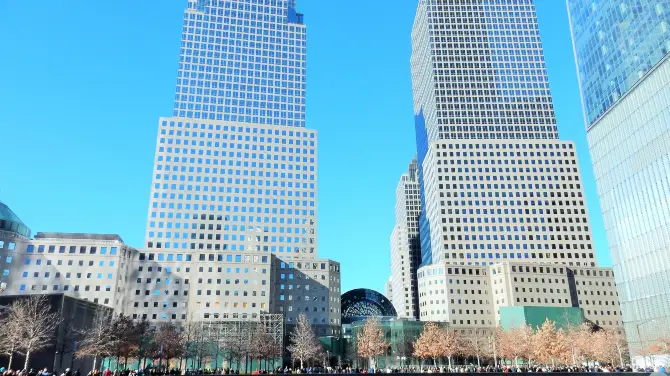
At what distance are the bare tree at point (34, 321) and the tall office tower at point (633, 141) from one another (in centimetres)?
10816

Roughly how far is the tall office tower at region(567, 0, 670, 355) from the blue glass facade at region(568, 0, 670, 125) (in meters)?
0.20

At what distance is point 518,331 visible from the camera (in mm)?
134250

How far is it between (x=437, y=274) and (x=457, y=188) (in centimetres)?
3534

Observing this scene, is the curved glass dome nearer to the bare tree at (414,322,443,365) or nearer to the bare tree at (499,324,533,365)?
the bare tree at (414,322,443,365)

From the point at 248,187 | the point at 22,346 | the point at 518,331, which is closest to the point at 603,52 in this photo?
the point at 518,331

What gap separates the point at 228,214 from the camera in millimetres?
173125

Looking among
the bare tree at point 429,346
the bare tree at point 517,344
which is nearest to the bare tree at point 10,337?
the bare tree at point 429,346

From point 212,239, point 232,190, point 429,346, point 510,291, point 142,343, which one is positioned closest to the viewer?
point 142,343

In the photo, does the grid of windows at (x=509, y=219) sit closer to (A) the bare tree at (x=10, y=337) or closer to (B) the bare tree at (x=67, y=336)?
(B) the bare tree at (x=67, y=336)

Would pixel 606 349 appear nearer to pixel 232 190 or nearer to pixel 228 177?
pixel 232 190

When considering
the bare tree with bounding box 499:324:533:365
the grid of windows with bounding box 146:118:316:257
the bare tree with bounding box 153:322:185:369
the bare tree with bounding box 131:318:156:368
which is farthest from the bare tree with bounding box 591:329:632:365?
the bare tree with bounding box 131:318:156:368

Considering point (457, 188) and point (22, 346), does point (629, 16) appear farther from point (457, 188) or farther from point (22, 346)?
point (22, 346)

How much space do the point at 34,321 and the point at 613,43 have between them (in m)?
124

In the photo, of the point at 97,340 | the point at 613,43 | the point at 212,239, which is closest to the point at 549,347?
the point at 613,43
